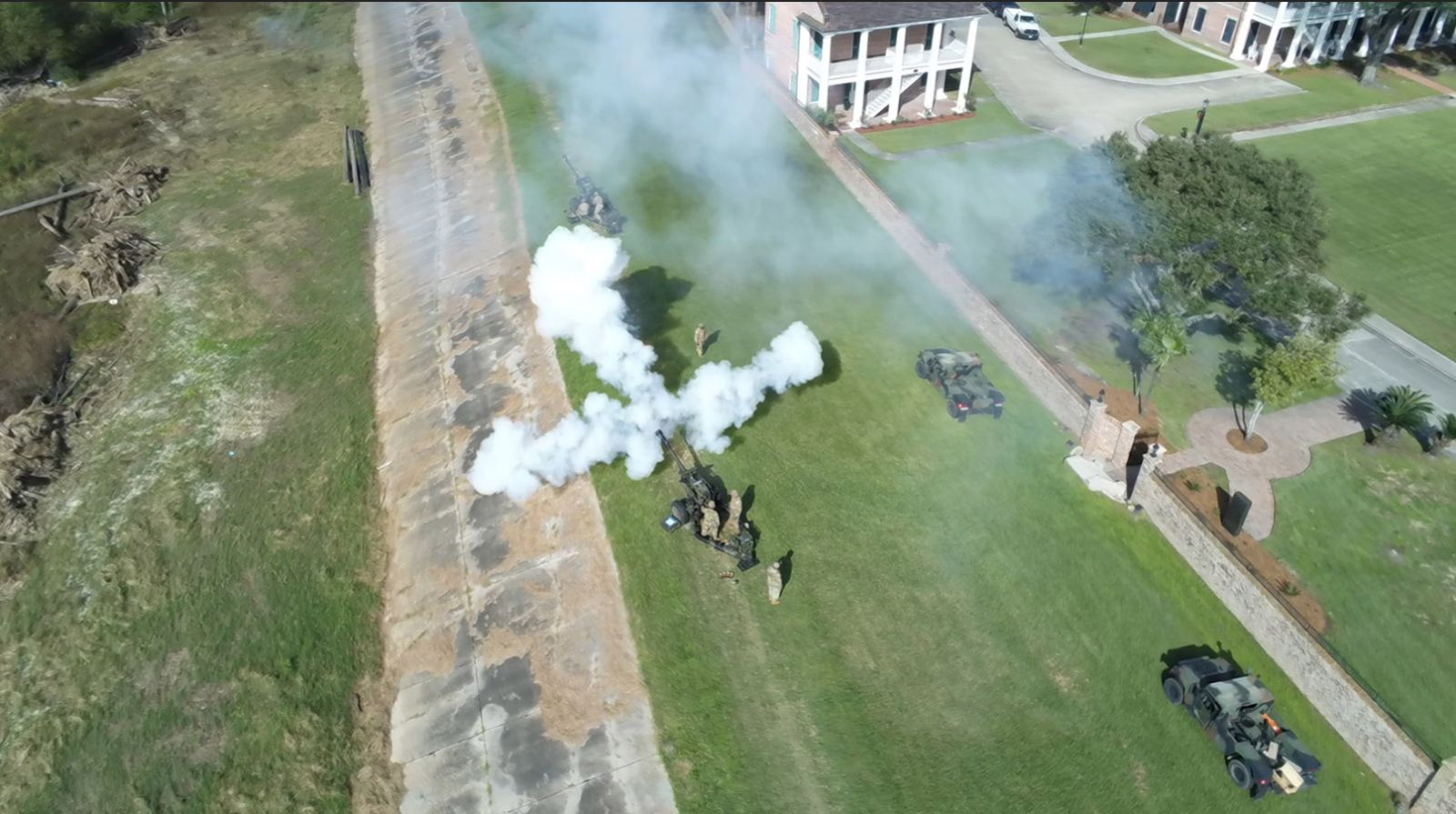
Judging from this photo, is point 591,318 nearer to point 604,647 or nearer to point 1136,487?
point 604,647

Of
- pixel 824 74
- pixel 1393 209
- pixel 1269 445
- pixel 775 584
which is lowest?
pixel 775 584

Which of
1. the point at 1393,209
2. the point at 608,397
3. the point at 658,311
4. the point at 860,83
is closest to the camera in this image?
the point at 608,397

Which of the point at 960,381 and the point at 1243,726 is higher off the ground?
the point at 960,381

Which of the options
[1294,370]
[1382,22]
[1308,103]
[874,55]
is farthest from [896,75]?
[1382,22]

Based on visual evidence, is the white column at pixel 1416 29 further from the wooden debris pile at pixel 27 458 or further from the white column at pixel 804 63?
the wooden debris pile at pixel 27 458

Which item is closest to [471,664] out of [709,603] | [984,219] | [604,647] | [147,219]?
[604,647]

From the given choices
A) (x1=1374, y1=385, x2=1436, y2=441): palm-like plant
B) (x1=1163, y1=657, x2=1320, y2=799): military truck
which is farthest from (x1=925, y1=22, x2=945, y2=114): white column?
(x1=1163, y1=657, x2=1320, y2=799): military truck

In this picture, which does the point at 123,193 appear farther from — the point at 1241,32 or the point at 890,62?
the point at 1241,32

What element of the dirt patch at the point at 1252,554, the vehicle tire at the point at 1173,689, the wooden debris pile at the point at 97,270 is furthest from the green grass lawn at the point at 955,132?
the wooden debris pile at the point at 97,270
